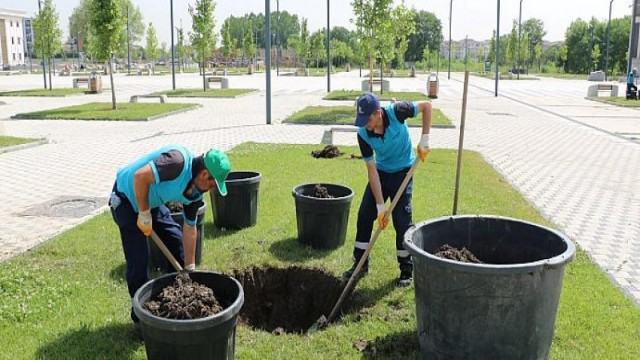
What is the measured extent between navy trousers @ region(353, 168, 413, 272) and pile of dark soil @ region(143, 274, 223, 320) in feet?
6.04

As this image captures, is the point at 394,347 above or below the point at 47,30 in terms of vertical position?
below

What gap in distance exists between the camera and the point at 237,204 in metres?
6.18

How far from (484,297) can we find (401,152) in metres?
1.80

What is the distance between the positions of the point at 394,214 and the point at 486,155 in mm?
7459

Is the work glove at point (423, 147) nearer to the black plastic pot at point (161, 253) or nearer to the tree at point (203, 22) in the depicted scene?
the black plastic pot at point (161, 253)

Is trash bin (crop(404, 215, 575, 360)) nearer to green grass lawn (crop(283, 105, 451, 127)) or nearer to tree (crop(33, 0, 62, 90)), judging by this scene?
green grass lawn (crop(283, 105, 451, 127))

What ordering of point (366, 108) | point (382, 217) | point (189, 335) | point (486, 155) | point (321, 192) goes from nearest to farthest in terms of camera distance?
point (189, 335), point (366, 108), point (382, 217), point (321, 192), point (486, 155)

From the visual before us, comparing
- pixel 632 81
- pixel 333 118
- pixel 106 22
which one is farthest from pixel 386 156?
pixel 632 81

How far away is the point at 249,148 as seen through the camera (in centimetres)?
1172

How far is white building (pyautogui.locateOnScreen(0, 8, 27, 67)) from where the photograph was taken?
93.7 meters

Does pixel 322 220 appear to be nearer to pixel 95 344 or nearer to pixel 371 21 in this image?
pixel 95 344

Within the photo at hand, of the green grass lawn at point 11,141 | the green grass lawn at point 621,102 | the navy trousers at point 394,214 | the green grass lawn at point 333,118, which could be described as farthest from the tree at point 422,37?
the navy trousers at point 394,214

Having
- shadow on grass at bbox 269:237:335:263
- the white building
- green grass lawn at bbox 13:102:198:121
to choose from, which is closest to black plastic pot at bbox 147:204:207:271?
shadow on grass at bbox 269:237:335:263

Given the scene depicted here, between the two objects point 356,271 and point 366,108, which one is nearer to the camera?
point 366,108
